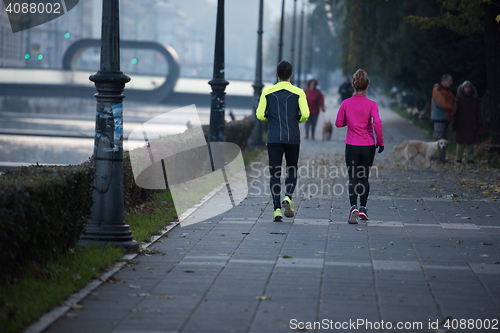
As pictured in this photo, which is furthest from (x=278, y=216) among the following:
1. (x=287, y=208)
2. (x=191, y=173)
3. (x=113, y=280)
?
(x=191, y=173)

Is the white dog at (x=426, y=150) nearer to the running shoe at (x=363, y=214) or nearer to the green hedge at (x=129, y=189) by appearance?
the running shoe at (x=363, y=214)

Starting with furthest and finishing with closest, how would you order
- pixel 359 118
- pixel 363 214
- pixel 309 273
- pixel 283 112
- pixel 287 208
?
pixel 287 208 → pixel 363 214 → pixel 359 118 → pixel 283 112 → pixel 309 273

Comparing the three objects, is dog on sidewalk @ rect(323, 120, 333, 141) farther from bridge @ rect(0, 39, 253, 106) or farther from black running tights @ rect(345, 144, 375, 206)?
bridge @ rect(0, 39, 253, 106)

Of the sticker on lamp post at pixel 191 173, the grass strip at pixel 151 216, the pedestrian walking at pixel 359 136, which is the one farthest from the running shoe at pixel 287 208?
the grass strip at pixel 151 216

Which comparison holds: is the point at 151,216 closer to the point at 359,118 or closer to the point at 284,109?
the point at 284,109

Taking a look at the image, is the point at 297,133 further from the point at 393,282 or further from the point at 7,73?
the point at 7,73

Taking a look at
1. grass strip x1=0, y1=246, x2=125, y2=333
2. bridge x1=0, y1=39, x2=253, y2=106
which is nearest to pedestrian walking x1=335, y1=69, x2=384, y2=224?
grass strip x1=0, y1=246, x2=125, y2=333

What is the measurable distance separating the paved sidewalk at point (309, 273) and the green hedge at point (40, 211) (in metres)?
0.61

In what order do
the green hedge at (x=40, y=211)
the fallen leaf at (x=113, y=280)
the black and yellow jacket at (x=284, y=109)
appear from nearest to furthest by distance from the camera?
the green hedge at (x=40, y=211) → the fallen leaf at (x=113, y=280) → the black and yellow jacket at (x=284, y=109)

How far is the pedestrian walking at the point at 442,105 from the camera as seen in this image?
1378 centimetres

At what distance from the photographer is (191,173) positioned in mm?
11508

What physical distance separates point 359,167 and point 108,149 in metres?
3.16

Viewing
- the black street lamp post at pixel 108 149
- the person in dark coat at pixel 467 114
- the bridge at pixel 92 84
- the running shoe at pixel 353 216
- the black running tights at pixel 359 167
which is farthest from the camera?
the bridge at pixel 92 84

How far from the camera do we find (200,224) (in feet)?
25.2
